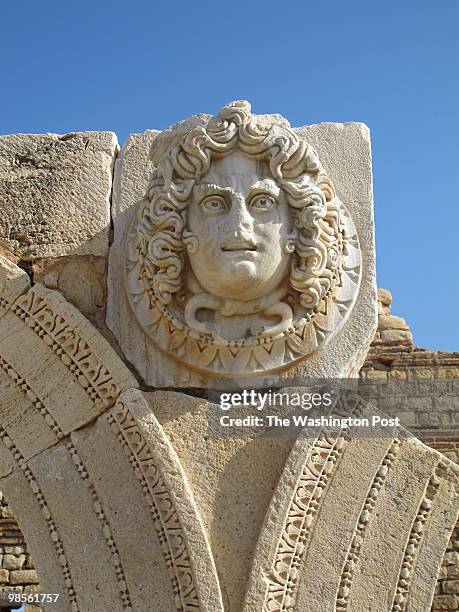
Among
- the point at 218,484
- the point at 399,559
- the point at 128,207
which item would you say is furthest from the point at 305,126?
the point at 399,559

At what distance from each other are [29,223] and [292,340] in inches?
51.6

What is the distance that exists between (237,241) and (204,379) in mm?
589

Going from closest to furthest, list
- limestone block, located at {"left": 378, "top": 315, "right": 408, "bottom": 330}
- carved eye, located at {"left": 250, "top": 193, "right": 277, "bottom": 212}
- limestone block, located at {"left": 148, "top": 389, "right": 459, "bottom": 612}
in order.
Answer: limestone block, located at {"left": 148, "top": 389, "right": 459, "bottom": 612} → carved eye, located at {"left": 250, "top": 193, "right": 277, "bottom": 212} → limestone block, located at {"left": 378, "top": 315, "right": 408, "bottom": 330}

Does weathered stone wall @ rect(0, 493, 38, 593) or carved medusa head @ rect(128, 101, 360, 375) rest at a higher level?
weathered stone wall @ rect(0, 493, 38, 593)

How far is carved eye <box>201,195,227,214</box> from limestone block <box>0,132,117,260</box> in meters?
0.53

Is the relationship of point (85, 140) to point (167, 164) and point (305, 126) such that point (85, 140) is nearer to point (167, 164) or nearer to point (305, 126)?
point (167, 164)

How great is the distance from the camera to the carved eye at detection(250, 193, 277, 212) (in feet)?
12.5

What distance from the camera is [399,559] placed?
355 centimetres

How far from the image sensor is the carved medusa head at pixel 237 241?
12.3 ft

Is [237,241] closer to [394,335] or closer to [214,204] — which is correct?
[214,204]

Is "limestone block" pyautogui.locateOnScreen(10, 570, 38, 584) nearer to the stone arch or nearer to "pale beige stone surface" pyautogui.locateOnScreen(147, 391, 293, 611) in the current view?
the stone arch

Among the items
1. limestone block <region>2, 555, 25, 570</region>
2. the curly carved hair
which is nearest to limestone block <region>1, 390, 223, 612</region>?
the curly carved hair

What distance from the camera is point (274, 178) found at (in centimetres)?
386

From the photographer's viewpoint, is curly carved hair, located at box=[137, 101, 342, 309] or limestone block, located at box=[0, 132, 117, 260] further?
limestone block, located at box=[0, 132, 117, 260]
